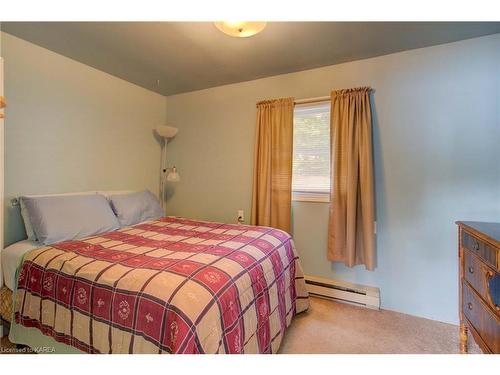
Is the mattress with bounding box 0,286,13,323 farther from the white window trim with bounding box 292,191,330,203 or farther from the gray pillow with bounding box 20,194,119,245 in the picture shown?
the white window trim with bounding box 292,191,330,203

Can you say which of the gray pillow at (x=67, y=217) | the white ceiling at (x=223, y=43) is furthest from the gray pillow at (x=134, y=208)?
the white ceiling at (x=223, y=43)

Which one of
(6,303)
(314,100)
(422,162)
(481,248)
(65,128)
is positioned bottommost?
(6,303)

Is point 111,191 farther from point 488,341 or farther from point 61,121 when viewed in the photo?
point 488,341

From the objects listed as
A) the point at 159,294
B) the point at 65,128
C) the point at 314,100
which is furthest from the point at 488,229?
the point at 65,128

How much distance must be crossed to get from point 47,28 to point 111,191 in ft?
4.76

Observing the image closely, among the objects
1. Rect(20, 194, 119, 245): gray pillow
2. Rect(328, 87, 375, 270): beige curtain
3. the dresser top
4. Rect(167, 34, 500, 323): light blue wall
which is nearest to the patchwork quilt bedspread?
Rect(20, 194, 119, 245): gray pillow

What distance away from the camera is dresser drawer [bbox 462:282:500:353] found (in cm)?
109

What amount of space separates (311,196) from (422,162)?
99 cm

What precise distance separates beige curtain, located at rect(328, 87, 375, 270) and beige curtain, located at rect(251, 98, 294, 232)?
1.47 ft

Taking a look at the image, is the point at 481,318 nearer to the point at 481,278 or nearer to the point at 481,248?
the point at 481,278

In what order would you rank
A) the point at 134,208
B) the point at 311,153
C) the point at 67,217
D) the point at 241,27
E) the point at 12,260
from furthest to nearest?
1. the point at 311,153
2. the point at 134,208
3. the point at 67,217
4. the point at 12,260
5. the point at 241,27

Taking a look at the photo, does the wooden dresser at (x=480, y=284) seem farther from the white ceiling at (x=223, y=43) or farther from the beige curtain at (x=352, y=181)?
the white ceiling at (x=223, y=43)

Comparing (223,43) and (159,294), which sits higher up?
(223,43)

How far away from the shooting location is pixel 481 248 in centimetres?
122
